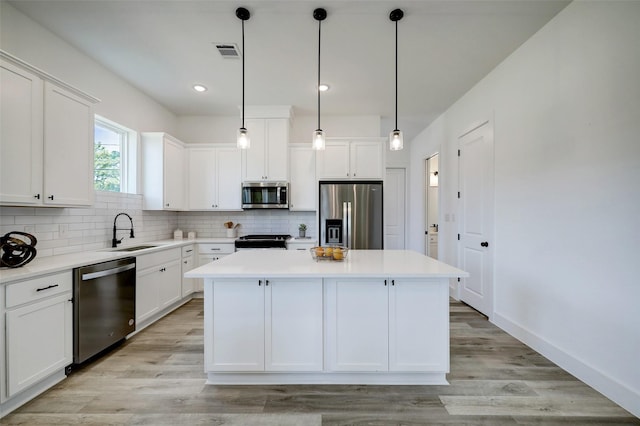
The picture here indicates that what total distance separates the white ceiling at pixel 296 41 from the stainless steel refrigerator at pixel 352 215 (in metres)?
1.34

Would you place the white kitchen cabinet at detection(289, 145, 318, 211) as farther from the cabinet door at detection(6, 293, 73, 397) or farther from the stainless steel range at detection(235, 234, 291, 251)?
the cabinet door at detection(6, 293, 73, 397)

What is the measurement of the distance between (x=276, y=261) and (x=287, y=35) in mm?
2058

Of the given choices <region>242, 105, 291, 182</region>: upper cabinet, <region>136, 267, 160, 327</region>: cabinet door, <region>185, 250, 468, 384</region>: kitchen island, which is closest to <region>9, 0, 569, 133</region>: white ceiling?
<region>242, 105, 291, 182</region>: upper cabinet

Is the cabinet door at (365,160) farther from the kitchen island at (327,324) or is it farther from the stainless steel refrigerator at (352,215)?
the kitchen island at (327,324)

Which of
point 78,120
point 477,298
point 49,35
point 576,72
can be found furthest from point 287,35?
point 477,298

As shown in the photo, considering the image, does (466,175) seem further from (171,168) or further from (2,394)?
(2,394)

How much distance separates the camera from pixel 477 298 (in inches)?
138

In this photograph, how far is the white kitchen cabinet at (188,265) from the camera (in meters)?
3.80

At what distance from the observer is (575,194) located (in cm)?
212

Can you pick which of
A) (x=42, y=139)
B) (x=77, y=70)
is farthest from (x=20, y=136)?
(x=77, y=70)

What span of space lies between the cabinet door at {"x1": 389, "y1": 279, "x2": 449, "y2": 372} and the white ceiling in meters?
2.19

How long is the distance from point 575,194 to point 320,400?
243cm

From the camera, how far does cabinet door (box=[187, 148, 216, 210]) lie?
4363mm

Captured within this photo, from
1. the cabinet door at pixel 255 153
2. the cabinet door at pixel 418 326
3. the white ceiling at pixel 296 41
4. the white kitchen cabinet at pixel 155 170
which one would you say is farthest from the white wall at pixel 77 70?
the cabinet door at pixel 418 326
